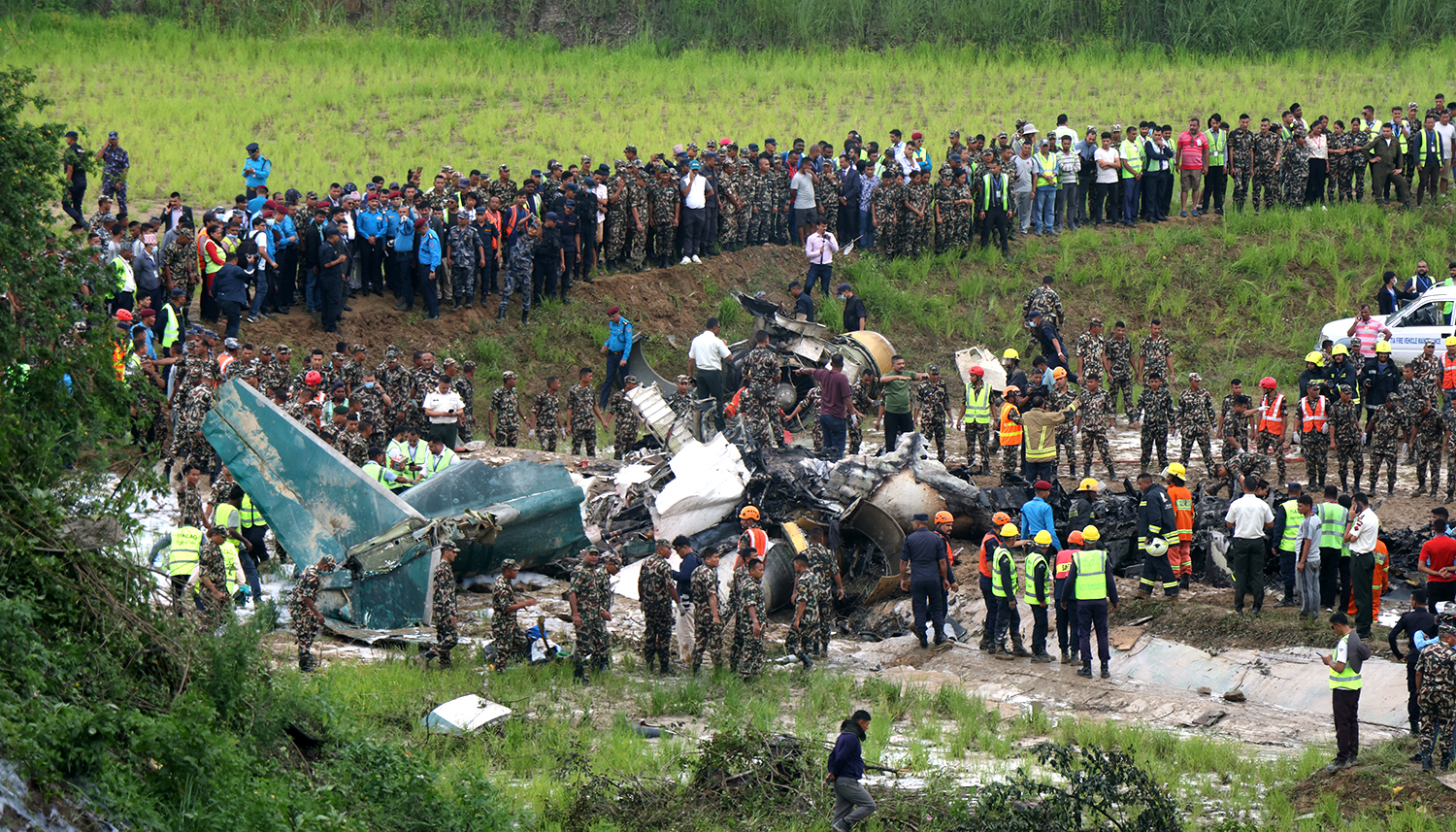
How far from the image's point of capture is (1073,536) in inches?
540

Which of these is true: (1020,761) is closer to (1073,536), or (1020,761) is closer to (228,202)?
(1073,536)

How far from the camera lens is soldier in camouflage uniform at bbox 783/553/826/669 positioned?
44.9ft

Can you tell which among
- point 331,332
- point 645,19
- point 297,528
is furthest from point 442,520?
point 645,19

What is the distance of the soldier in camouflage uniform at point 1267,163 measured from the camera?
27594 mm

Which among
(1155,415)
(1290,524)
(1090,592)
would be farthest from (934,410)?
(1090,592)

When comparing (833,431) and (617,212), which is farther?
(617,212)

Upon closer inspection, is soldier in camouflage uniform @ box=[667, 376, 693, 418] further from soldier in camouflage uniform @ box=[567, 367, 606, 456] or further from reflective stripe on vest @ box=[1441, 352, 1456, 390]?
reflective stripe on vest @ box=[1441, 352, 1456, 390]

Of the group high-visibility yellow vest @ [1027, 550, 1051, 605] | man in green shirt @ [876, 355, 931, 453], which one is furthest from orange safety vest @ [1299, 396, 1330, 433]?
high-visibility yellow vest @ [1027, 550, 1051, 605]

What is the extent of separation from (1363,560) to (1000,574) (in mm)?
3397

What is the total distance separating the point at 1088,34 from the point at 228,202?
84.5 feet

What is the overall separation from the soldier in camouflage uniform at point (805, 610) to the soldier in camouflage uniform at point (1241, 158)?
1753 cm

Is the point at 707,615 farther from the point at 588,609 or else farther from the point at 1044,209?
the point at 1044,209

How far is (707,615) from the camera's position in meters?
13.4

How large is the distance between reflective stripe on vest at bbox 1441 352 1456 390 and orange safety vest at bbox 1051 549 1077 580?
301 inches
